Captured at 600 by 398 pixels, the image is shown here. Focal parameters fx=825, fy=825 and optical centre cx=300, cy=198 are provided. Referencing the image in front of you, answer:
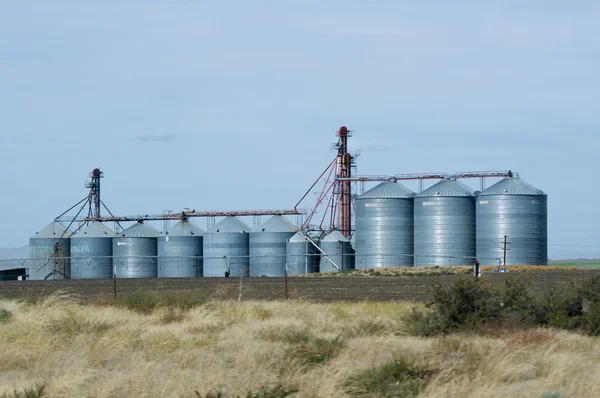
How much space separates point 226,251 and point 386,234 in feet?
57.3

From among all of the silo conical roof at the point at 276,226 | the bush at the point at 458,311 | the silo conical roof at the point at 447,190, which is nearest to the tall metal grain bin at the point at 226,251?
the silo conical roof at the point at 276,226

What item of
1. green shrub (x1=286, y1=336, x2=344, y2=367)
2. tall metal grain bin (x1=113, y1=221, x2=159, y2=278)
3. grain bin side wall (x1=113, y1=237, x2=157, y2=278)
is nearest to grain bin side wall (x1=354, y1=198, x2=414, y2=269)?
grain bin side wall (x1=113, y1=237, x2=157, y2=278)

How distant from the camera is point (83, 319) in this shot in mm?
19906

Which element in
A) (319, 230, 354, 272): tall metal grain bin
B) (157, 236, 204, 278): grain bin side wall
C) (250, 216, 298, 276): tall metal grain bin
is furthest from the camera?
(157, 236, 204, 278): grain bin side wall

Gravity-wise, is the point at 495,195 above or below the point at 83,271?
above

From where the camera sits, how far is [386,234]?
249ft

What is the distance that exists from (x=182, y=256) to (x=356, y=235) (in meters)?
19.3

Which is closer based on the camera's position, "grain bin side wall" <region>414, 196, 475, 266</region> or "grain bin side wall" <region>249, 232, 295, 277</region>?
"grain bin side wall" <region>414, 196, 475, 266</region>

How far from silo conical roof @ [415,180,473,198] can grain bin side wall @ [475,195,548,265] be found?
285 cm

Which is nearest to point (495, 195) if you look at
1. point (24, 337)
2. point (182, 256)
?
point (182, 256)

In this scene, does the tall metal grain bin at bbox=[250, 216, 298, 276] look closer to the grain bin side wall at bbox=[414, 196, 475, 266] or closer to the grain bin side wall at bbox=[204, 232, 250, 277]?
the grain bin side wall at bbox=[204, 232, 250, 277]

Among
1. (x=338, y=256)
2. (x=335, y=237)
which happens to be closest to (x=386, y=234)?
(x=338, y=256)

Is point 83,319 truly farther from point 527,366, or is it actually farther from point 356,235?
point 356,235

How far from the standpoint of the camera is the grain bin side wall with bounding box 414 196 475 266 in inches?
2854
